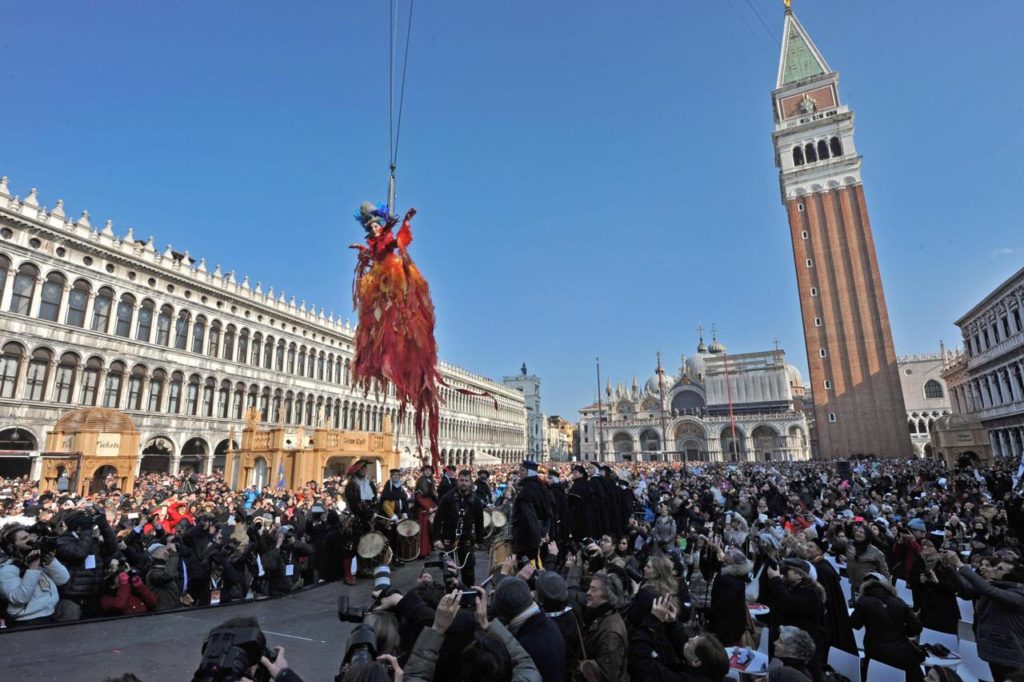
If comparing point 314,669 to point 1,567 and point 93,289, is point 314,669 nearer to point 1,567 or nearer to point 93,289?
point 1,567

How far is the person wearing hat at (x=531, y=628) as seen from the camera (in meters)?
2.60

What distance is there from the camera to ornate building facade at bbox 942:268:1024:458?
32.5 metres

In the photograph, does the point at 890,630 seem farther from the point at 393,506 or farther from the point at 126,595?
the point at 126,595

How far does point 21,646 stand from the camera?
180 inches

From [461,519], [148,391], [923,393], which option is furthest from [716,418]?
[461,519]

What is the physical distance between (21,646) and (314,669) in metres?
2.81

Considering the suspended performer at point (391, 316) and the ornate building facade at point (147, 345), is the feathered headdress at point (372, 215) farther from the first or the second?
the ornate building facade at point (147, 345)

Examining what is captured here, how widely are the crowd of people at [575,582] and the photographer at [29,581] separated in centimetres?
2

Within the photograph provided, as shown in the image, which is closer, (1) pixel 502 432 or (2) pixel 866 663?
(2) pixel 866 663

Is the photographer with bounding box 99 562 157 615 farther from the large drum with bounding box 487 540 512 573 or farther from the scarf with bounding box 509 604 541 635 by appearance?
the scarf with bounding box 509 604 541 635

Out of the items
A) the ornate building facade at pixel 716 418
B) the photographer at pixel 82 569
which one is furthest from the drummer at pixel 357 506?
the ornate building facade at pixel 716 418

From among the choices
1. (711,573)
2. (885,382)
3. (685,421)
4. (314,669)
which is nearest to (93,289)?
(314,669)

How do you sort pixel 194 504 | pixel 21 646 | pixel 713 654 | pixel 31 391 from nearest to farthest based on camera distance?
1. pixel 713 654
2. pixel 21 646
3. pixel 194 504
4. pixel 31 391

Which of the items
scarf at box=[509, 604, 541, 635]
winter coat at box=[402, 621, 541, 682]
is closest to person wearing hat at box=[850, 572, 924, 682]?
scarf at box=[509, 604, 541, 635]
